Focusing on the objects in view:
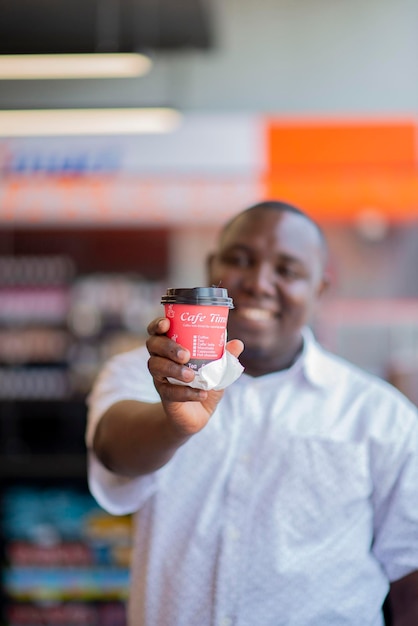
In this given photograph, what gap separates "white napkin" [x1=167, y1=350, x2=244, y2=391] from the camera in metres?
1.18

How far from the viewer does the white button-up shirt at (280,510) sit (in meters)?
1.49

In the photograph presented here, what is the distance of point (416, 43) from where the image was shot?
4.91 metres

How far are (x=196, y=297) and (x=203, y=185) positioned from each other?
3548 millimetres

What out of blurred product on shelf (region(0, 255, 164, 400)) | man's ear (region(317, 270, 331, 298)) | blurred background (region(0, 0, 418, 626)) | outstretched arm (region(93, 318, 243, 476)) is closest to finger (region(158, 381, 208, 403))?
outstretched arm (region(93, 318, 243, 476))

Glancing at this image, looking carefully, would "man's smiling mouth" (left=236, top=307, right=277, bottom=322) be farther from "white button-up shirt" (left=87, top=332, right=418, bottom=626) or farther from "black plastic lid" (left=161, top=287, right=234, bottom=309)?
"black plastic lid" (left=161, top=287, right=234, bottom=309)

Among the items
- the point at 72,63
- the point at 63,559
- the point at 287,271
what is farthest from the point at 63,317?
the point at 287,271

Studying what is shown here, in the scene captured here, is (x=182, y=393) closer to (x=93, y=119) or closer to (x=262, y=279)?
(x=262, y=279)

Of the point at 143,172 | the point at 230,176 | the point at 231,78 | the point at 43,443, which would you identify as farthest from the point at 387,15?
the point at 43,443

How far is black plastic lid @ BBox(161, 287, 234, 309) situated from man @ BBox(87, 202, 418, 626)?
289 millimetres

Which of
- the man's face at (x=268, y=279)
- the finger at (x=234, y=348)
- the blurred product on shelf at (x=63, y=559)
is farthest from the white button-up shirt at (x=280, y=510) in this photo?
the blurred product on shelf at (x=63, y=559)

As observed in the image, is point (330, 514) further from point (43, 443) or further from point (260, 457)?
Result: point (43, 443)

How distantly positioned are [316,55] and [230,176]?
1.02m

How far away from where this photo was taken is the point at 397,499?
1.51 metres

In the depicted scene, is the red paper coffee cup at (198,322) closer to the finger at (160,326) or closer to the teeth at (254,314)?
the finger at (160,326)
